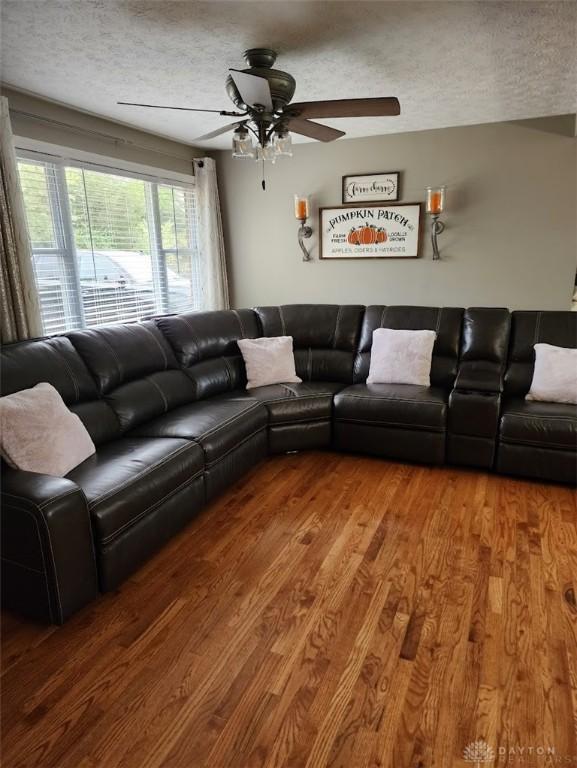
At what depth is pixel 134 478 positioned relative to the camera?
2135 mm

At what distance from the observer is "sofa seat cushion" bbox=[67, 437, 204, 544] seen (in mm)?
1968

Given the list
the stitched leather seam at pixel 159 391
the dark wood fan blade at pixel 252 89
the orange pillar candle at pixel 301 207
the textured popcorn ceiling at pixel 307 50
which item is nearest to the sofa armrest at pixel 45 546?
the stitched leather seam at pixel 159 391

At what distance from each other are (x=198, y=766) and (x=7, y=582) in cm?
105

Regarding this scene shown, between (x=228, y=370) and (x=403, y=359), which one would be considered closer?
(x=403, y=359)

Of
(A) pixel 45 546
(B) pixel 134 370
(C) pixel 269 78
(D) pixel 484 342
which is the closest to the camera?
(A) pixel 45 546

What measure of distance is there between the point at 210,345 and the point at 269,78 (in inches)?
75.4

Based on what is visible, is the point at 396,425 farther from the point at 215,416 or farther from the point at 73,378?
the point at 73,378

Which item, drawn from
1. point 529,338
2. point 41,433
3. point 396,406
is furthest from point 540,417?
point 41,433

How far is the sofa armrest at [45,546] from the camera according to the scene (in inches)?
68.3

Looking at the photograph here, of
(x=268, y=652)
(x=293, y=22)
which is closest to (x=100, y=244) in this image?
(x=293, y=22)

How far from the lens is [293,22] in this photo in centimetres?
206

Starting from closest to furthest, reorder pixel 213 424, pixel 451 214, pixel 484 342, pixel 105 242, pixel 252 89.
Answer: pixel 252 89 → pixel 213 424 → pixel 484 342 → pixel 105 242 → pixel 451 214

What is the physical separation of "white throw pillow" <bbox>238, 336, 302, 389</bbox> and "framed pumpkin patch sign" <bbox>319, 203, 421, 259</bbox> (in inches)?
47.7

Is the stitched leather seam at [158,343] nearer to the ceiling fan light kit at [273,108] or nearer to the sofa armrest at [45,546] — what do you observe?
the ceiling fan light kit at [273,108]
